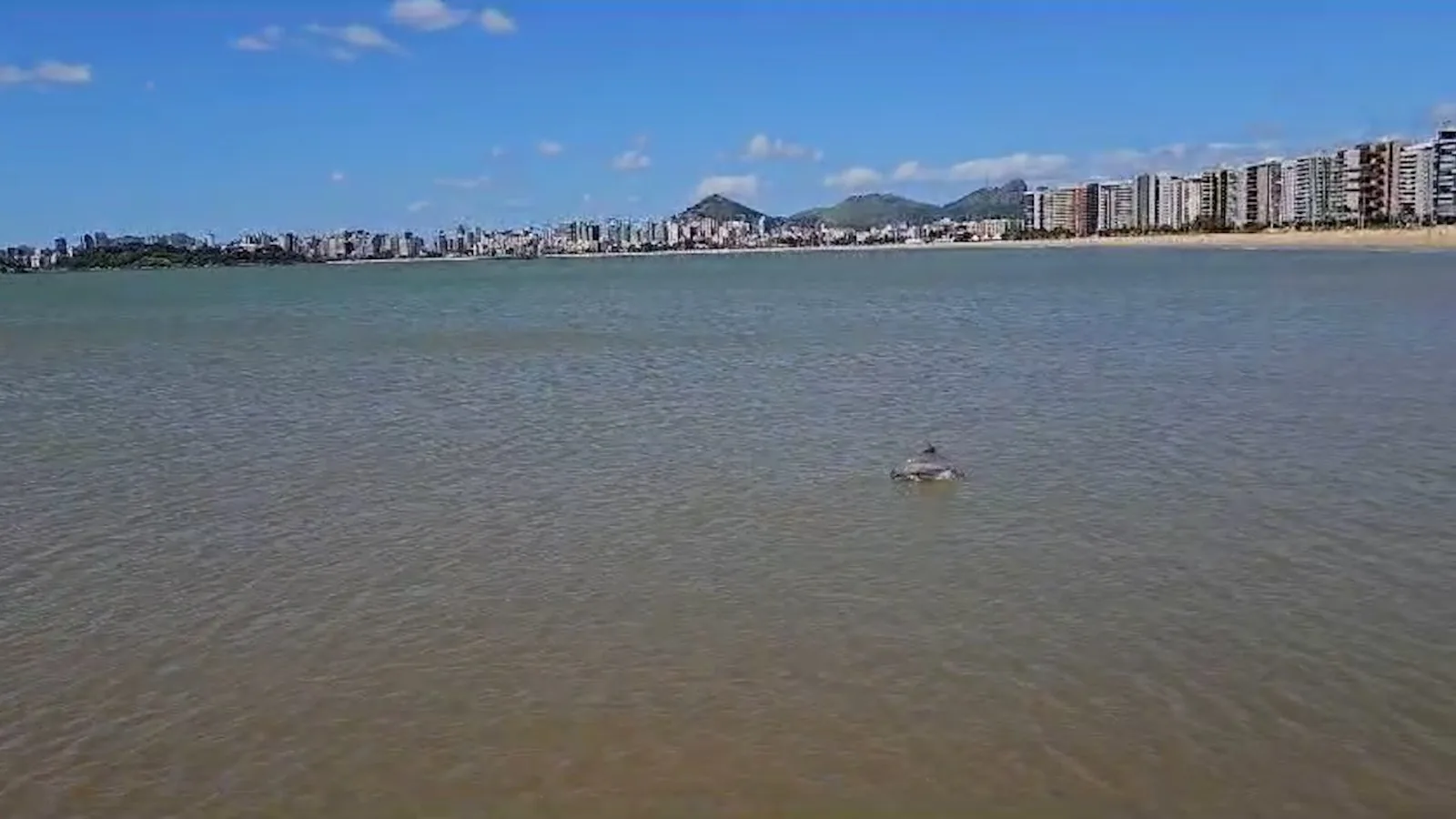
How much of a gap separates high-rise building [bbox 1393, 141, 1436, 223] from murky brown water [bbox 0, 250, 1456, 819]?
160677mm

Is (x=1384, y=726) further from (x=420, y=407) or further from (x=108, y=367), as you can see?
(x=108, y=367)

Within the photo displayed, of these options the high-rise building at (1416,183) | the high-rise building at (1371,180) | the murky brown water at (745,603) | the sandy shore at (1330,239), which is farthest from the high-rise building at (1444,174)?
the murky brown water at (745,603)

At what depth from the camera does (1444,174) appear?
6540 inches

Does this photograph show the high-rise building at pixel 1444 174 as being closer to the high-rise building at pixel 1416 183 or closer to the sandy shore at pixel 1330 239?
the high-rise building at pixel 1416 183

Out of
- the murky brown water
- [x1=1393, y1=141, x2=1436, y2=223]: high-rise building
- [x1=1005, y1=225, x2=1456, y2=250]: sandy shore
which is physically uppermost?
[x1=1393, y1=141, x2=1436, y2=223]: high-rise building

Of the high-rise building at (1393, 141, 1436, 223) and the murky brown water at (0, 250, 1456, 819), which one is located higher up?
the high-rise building at (1393, 141, 1436, 223)

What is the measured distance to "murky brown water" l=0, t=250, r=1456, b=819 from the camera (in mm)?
8320

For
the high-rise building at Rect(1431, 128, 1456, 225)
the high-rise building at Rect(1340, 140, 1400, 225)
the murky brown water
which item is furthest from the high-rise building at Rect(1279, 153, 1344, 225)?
the murky brown water

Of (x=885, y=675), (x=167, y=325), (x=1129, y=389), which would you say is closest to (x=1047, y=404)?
(x=1129, y=389)

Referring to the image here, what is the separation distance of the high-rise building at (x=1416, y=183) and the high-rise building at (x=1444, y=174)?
0.81 ft

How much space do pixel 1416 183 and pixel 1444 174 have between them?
7.25m

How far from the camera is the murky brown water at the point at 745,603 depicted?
832cm

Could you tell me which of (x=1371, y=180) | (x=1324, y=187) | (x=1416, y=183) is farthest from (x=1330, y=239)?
(x=1324, y=187)

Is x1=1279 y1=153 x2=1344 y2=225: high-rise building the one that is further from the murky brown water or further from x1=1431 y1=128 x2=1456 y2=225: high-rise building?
the murky brown water
